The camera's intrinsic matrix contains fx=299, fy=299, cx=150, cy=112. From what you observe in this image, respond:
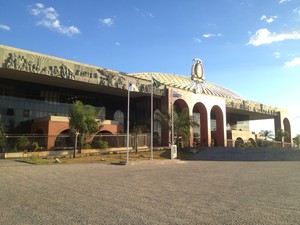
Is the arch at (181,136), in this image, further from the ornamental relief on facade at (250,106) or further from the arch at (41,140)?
the arch at (41,140)

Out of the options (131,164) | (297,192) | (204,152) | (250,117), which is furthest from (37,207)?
(250,117)

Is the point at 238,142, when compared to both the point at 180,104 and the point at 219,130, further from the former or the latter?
the point at 180,104

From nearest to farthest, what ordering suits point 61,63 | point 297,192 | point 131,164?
point 297,192
point 131,164
point 61,63

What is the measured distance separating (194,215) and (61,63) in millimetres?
32111

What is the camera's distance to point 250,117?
7981 cm

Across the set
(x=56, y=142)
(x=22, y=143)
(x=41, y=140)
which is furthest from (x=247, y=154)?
(x=22, y=143)

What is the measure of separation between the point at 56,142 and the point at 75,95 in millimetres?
11218

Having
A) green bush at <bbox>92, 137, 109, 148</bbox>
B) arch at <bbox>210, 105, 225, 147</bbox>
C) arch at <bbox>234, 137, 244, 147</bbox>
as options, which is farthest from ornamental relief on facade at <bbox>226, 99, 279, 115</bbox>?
green bush at <bbox>92, 137, 109, 148</bbox>

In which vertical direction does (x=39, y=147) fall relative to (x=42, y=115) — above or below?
below

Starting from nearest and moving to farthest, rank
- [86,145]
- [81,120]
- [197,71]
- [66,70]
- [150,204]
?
[150,204] < [81,120] < [86,145] < [66,70] < [197,71]

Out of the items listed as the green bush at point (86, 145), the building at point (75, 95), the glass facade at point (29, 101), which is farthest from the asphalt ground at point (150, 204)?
the glass facade at point (29, 101)

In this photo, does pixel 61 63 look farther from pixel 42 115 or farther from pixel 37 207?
pixel 37 207

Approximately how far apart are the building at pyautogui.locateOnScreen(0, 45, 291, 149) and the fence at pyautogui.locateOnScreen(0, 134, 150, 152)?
439 mm

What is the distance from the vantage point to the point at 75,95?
44938 millimetres
